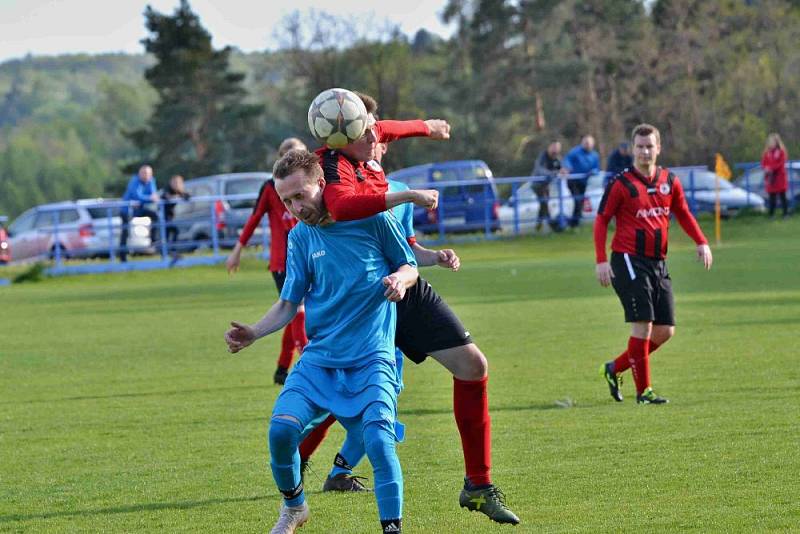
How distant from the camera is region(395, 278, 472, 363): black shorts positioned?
647 cm

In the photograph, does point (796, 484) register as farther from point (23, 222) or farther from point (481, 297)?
point (23, 222)

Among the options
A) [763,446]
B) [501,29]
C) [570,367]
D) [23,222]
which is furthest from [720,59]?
[763,446]

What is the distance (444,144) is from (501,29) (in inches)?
221

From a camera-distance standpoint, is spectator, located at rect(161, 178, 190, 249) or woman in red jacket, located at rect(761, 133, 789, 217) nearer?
spectator, located at rect(161, 178, 190, 249)

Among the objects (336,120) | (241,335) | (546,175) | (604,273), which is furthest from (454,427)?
(546,175)

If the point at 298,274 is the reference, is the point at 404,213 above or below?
above

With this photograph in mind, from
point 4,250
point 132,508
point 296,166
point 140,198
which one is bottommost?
point 4,250

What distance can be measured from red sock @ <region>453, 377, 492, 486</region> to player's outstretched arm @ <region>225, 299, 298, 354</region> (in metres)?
1.00

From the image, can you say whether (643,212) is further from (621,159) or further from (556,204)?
(556,204)

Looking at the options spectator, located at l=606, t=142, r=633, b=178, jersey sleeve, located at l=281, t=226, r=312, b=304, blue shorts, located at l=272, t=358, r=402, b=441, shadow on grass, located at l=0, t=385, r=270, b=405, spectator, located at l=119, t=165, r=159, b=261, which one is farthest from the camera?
spectator, located at l=119, t=165, r=159, b=261

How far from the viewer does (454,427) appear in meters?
9.07

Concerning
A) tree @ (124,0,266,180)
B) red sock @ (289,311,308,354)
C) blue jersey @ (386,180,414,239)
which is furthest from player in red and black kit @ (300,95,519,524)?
tree @ (124,0,266,180)

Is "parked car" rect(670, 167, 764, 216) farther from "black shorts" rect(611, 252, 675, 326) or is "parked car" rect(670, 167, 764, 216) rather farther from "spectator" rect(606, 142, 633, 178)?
"black shorts" rect(611, 252, 675, 326)

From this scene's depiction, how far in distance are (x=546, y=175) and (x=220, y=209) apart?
736 centimetres
